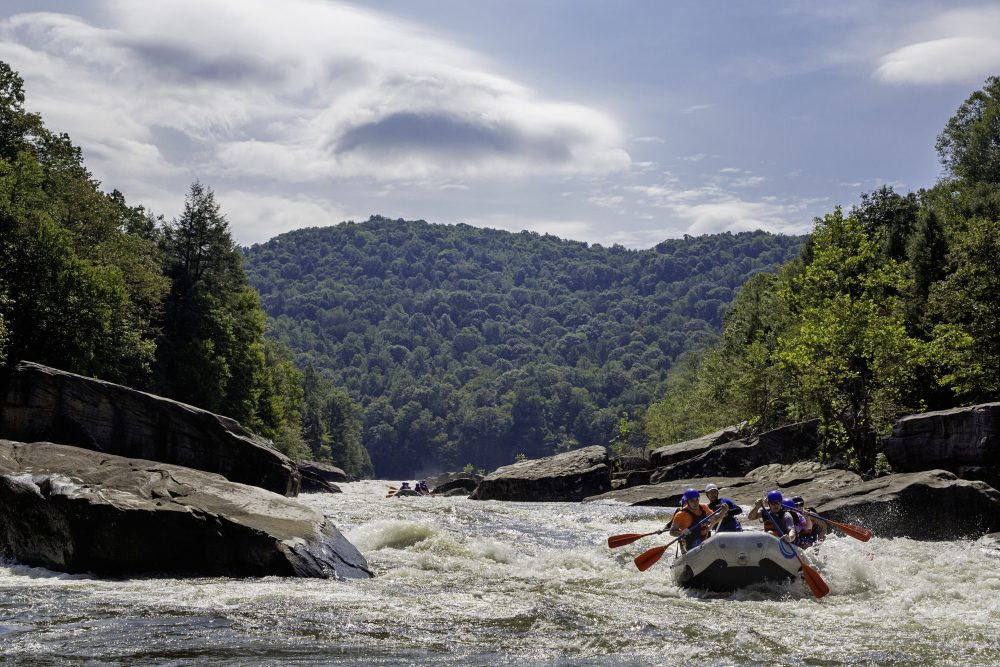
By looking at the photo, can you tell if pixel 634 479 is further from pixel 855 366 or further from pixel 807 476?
pixel 855 366

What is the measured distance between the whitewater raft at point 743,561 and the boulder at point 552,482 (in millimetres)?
26840

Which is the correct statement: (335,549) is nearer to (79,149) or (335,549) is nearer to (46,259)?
(46,259)

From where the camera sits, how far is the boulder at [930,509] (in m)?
21.0

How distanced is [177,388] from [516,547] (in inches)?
1167

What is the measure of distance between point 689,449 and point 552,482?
730 centimetres

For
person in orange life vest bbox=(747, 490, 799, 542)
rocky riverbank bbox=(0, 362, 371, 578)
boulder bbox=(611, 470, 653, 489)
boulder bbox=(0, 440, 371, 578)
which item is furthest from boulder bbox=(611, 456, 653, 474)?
boulder bbox=(0, 440, 371, 578)

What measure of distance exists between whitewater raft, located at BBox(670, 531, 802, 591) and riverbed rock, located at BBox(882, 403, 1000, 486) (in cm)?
1231

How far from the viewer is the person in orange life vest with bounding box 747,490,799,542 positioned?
54.7 feet

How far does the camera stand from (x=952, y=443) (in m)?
24.4

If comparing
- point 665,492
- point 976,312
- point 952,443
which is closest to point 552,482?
point 665,492

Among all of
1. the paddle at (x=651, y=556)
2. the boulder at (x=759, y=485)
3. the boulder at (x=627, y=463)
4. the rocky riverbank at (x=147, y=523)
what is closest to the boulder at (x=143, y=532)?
the rocky riverbank at (x=147, y=523)

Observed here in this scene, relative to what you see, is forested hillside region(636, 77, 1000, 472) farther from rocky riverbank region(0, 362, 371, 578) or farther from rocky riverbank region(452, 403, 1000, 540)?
rocky riverbank region(0, 362, 371, 578)

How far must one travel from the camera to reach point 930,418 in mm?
25016

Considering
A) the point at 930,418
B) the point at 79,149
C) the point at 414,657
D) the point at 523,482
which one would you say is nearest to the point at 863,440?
the point at 930,418
